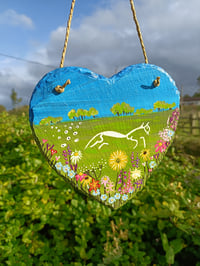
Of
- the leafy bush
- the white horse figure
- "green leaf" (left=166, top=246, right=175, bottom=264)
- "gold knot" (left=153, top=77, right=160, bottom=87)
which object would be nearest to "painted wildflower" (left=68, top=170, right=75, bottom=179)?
the white horse figure

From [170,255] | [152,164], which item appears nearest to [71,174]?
[152,164]

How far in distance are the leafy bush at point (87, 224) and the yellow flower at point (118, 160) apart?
18.5 inches

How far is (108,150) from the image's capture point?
86 cm

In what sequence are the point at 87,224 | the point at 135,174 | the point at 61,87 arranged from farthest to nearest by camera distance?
1. the point at 87,224
2. the point at 135,174
3. the point at 61,87

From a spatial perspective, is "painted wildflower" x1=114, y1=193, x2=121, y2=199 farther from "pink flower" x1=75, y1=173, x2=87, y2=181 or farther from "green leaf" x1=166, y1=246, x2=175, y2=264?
"green leaf" x1=166, y1=246, x2=175, y2=264

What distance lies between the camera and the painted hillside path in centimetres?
79

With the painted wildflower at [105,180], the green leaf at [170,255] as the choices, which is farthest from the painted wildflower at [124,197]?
the green leaf at [170,255]

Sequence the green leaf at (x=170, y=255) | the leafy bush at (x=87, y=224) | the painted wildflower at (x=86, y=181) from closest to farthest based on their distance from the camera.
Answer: the painted wildflower at (x=86, y=181), the green leaf at (x=170, y=255), the leafy bush at (x=87, y=224)

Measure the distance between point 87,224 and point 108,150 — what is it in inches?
33.1

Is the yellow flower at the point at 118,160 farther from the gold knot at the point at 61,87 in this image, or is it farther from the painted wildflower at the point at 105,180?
the gold knot at the point at 61,87

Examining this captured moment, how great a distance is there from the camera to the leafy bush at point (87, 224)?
4.03 ft

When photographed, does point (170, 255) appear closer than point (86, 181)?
No

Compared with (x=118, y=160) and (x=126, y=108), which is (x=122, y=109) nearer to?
(x=126, y=108)

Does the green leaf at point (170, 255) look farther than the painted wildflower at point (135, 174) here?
Yes
